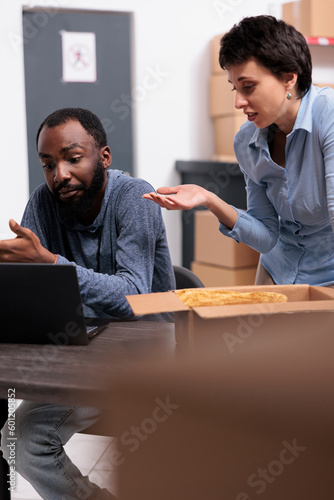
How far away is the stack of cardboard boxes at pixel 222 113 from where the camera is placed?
418cm

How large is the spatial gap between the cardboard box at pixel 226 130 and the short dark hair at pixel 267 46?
8.86 feet

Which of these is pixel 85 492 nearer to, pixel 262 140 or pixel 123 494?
pixel 123 494

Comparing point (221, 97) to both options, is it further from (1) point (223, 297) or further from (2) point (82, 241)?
(1) point (223, 297)

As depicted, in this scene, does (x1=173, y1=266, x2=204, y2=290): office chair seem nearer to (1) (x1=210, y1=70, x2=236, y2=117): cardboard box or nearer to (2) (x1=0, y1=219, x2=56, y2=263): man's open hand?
(2) (x1=0, y1=219, x2=56, y2=263): man's open hand

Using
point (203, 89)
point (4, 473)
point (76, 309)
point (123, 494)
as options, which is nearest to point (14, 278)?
point (76, 309)

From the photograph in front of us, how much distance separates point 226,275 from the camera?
3793 millimetres

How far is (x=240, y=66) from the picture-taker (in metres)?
1.45

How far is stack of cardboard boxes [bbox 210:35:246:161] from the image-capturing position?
4.18 metres

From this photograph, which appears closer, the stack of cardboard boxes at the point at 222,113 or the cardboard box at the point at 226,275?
the cardboard box at the point at 226,275

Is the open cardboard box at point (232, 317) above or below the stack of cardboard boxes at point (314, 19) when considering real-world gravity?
below

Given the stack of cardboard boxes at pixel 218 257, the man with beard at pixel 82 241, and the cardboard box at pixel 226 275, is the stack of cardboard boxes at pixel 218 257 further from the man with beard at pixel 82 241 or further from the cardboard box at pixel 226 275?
the man with beard at pixel 82 241

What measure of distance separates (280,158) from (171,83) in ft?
9.38

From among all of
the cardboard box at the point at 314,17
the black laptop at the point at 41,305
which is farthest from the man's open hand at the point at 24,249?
the cardboard box at the point at 314,17

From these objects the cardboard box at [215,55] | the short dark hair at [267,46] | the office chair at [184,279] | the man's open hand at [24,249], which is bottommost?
the office chair at [184,279]
